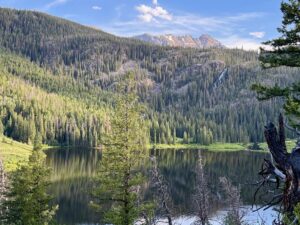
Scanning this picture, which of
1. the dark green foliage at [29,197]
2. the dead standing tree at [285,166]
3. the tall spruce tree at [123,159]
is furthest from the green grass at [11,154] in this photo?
the dead standing tree at [285,166]

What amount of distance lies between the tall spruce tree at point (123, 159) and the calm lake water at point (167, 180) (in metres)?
11.0

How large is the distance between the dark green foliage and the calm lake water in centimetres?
796

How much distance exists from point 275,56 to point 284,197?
486 inches

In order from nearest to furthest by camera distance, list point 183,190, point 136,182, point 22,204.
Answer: point 136,182
point 22,204
point 183,190

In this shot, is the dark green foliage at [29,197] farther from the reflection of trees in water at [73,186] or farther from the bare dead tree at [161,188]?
the bare dead tree at [161,188]

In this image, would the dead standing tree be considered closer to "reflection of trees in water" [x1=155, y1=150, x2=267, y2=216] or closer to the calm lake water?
the calm lake water

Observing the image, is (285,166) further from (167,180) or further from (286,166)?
(167,180)

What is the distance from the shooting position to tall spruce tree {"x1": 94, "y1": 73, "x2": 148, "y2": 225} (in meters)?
35.2

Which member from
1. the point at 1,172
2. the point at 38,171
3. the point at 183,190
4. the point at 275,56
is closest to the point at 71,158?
the point at 183,190

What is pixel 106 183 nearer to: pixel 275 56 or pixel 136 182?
pixel 136 182

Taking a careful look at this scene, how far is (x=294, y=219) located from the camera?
892cm

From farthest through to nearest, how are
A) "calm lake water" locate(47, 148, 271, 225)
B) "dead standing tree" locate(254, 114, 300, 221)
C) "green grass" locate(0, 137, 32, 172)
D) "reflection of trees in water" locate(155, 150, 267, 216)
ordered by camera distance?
1. "green grass" locate(0, 137, 32, 172)
2. "reflection of trees in water" locate(155, 150, 267, 216)
3. "calm lake water" locate(47, 148, 271, 225)
4. "dead standing tree" locate(254, 114, 300, 221)

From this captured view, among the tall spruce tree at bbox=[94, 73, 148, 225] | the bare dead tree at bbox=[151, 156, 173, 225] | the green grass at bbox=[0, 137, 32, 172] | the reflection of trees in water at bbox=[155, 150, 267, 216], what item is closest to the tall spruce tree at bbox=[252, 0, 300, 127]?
the tall spruce tree at bbox=[94, 73, 148, 225]

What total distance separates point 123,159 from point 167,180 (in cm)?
8224
